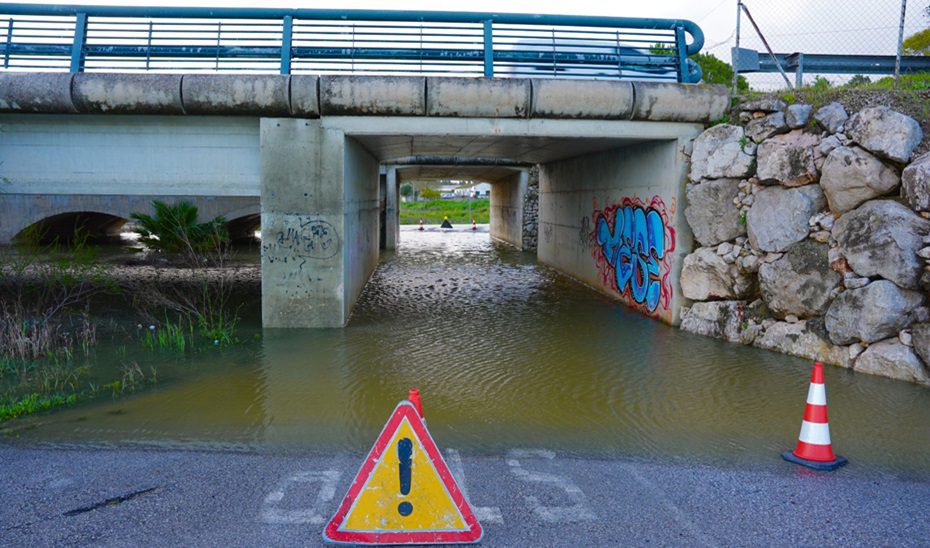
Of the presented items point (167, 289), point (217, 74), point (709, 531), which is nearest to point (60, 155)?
point (217, 74)

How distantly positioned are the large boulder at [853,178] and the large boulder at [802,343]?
1.61m

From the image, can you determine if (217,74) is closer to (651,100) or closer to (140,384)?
(140,384)

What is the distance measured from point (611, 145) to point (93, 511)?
11.0m

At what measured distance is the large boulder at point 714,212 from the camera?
33.2ft

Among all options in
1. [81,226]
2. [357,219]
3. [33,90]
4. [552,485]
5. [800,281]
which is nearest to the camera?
[552,485]

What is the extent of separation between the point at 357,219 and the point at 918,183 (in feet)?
28.9

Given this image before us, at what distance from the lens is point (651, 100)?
10.5 m

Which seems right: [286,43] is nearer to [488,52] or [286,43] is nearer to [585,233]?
[488,52]

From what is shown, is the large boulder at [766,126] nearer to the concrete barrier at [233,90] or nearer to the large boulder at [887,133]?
the large boulder at [887,133]

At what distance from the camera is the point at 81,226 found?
22922mm

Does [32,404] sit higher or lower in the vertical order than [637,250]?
lower

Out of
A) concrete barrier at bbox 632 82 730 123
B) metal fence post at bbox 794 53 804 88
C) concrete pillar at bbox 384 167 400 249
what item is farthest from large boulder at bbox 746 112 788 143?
concrete pillar at bbox 384 167 400 249

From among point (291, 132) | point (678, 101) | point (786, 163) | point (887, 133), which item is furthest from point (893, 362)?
point (291, 132)

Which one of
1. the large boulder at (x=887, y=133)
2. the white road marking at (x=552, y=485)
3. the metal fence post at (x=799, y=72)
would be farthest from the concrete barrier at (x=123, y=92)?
the metal fence post at (x=799, y=72)
